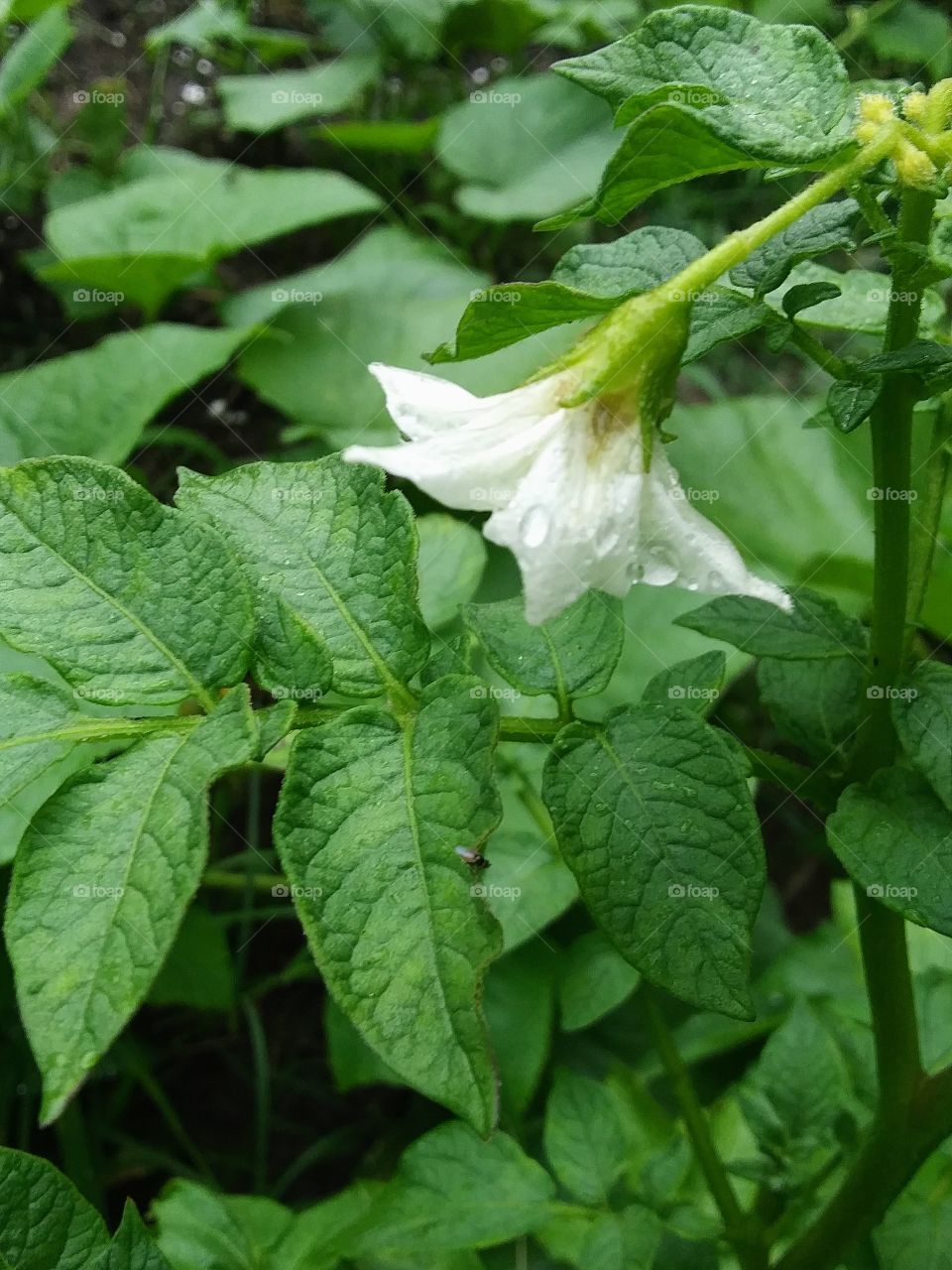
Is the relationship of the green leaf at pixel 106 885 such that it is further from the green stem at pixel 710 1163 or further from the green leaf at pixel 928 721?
the green stem at pixel 710 1163

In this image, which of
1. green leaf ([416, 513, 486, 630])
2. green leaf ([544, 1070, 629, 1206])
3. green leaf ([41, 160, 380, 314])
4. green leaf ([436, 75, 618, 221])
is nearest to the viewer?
green leaf ([416, 513, 486, 630])

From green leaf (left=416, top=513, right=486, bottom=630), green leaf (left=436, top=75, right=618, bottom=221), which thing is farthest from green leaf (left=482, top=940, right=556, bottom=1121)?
green leaf (left=436, top=75, right=618, bottom=221)

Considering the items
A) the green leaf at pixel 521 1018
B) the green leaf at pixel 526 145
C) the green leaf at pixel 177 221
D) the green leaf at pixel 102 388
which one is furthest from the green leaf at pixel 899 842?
the green leaf at pixel 526 145

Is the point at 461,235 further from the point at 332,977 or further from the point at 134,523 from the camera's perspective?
the point at 332,977

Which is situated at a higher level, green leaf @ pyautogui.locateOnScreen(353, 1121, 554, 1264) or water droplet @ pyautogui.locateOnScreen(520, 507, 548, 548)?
water droplet @ pyautogui.locateOnScreen(520, 507, 548, 548)

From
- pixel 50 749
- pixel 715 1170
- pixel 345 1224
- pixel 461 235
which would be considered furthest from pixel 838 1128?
pixel 461 235

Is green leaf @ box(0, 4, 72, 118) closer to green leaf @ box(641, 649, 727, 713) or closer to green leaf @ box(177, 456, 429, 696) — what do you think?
green leaf @ box(177, 456, 429, 696)

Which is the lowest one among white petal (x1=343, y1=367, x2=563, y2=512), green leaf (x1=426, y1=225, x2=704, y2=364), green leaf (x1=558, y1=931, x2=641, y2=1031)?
green leaf (x1=558, y1=931, x2=641, y2=1031)

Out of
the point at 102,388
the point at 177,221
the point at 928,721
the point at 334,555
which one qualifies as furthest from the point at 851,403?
the point at 177,221

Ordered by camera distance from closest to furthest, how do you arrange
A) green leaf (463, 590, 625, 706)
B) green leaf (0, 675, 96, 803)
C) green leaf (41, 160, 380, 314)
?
green leaf (0, 675, 96, 803) → green leaf (463, 590, 625, 706) → green leaf (41, 160, 380, 314)
